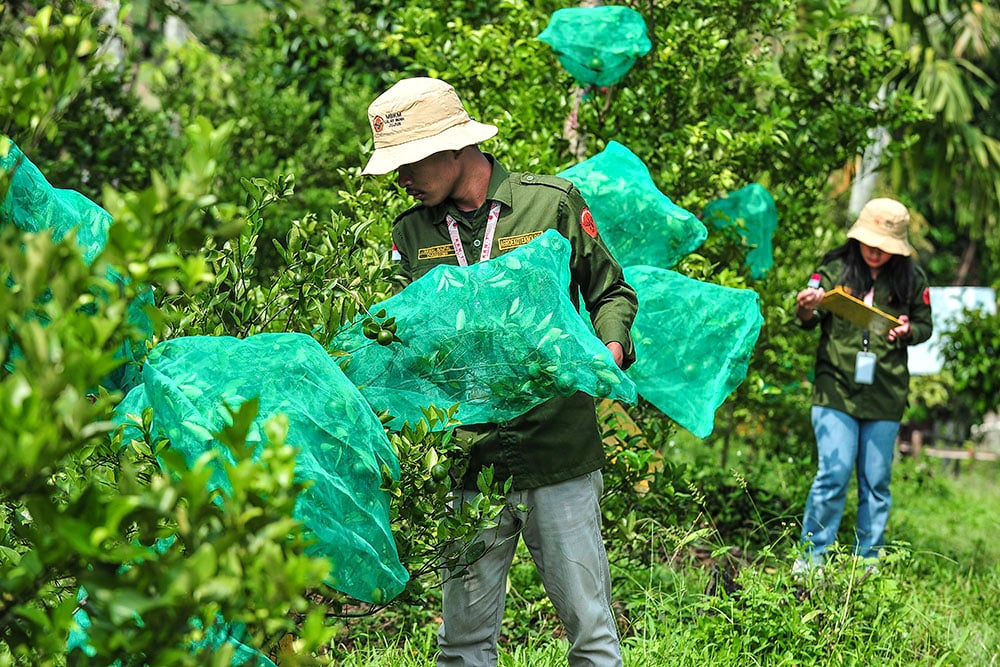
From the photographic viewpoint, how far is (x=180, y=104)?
7.32m

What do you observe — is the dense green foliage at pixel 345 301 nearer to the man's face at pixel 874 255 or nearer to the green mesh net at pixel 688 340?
the man's face at pixel 874 255

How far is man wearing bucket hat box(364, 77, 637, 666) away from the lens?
2.90 metres

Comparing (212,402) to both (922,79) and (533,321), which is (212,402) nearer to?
(533,321)

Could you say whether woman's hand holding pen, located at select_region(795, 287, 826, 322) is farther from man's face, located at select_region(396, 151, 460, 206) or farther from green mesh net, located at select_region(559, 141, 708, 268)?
man's face, located at select_region(396, 151, 460, 206)

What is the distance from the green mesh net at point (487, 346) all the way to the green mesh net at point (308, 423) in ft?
0.93

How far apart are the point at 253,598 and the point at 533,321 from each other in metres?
1.18

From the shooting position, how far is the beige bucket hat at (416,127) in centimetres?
286

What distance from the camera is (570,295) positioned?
9.79 feet

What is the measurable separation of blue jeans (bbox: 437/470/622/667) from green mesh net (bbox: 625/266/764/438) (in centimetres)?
46

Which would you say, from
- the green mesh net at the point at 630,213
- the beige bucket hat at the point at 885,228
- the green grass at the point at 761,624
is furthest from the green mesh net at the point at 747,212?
the green grass at the point at 761,624

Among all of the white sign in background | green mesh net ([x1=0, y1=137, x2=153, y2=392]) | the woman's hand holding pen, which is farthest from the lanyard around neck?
the white sign in background

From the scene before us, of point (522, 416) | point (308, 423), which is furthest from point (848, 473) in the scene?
A: point (308, 423)

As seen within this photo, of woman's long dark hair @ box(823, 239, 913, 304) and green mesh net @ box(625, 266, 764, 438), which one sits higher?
green mesh net @ box(625, 266, 764, 438)

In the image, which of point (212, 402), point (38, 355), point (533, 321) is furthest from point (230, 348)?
point (38, 355)
